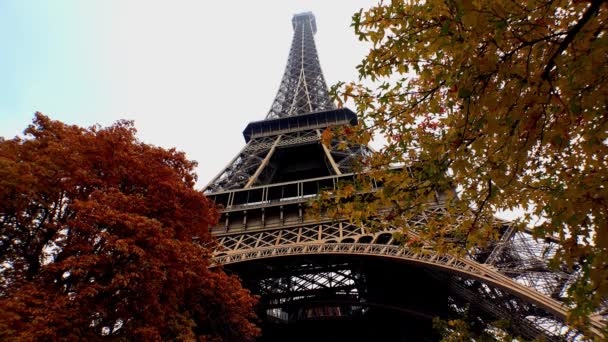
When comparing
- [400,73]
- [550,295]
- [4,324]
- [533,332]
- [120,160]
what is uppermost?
[120,160]

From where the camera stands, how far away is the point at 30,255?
8.37 metres

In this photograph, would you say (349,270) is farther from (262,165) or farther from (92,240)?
(92,240)

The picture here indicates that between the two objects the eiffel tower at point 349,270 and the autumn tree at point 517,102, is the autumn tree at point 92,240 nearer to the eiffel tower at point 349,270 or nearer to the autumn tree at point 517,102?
the eiffel tower at point 349,270

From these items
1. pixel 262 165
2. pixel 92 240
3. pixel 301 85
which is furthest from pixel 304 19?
pixel 92 240

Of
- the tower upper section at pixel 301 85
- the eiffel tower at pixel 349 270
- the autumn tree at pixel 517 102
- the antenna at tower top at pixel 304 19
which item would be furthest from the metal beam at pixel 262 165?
the antenna at tower top at pixel 304 19

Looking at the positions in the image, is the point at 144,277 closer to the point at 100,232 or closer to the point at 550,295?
the point at 100,232

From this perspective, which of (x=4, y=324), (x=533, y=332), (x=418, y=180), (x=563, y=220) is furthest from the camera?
(x=533, y=332)

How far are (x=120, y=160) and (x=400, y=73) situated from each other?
8656 millimetres

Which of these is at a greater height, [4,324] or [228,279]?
[228,279]

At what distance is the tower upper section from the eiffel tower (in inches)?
274

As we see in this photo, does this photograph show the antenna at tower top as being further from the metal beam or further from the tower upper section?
the metal beam

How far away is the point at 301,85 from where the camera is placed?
40.9 meters

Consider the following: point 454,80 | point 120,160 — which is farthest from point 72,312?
point 454,80

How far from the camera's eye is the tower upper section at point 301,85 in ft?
118
